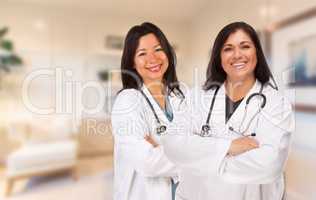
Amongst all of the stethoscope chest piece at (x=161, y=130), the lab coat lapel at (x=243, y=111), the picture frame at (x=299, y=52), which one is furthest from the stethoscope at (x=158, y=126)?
the picture frame at (x=299, y=52)

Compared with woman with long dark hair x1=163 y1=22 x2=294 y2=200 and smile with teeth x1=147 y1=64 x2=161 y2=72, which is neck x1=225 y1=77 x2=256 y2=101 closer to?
woman with long dark hair x1=163 y1=22 x2=294 y2=200

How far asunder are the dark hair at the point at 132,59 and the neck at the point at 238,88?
0.26 feet

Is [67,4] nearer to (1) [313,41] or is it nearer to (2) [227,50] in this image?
(2) [227,50]

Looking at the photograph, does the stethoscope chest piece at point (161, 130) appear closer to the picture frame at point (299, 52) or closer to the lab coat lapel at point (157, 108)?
the lab coat lapel at point (157, 108)

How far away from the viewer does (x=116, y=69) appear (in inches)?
16.9

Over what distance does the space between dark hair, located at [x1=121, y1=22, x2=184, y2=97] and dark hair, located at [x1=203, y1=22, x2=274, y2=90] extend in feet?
0.20

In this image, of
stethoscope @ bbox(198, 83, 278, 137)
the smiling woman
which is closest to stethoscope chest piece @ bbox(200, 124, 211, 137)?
stethoscope @ bbox(198, 83, 278, 137)

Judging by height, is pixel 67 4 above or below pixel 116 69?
above

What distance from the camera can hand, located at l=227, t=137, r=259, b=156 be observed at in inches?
13.9

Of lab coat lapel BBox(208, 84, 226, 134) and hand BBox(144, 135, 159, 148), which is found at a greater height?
lab coat lapel BBox(208, 84, 226, 134)

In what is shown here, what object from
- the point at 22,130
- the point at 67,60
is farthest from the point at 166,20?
the point at 22,130

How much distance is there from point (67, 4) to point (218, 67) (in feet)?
1.13

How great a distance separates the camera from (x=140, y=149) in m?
0.36

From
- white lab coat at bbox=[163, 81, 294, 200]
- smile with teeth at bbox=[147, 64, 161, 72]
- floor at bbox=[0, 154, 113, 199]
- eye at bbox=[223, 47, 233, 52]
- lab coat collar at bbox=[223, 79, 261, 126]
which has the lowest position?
floor at bbox=[0, 154, 113, 199]
